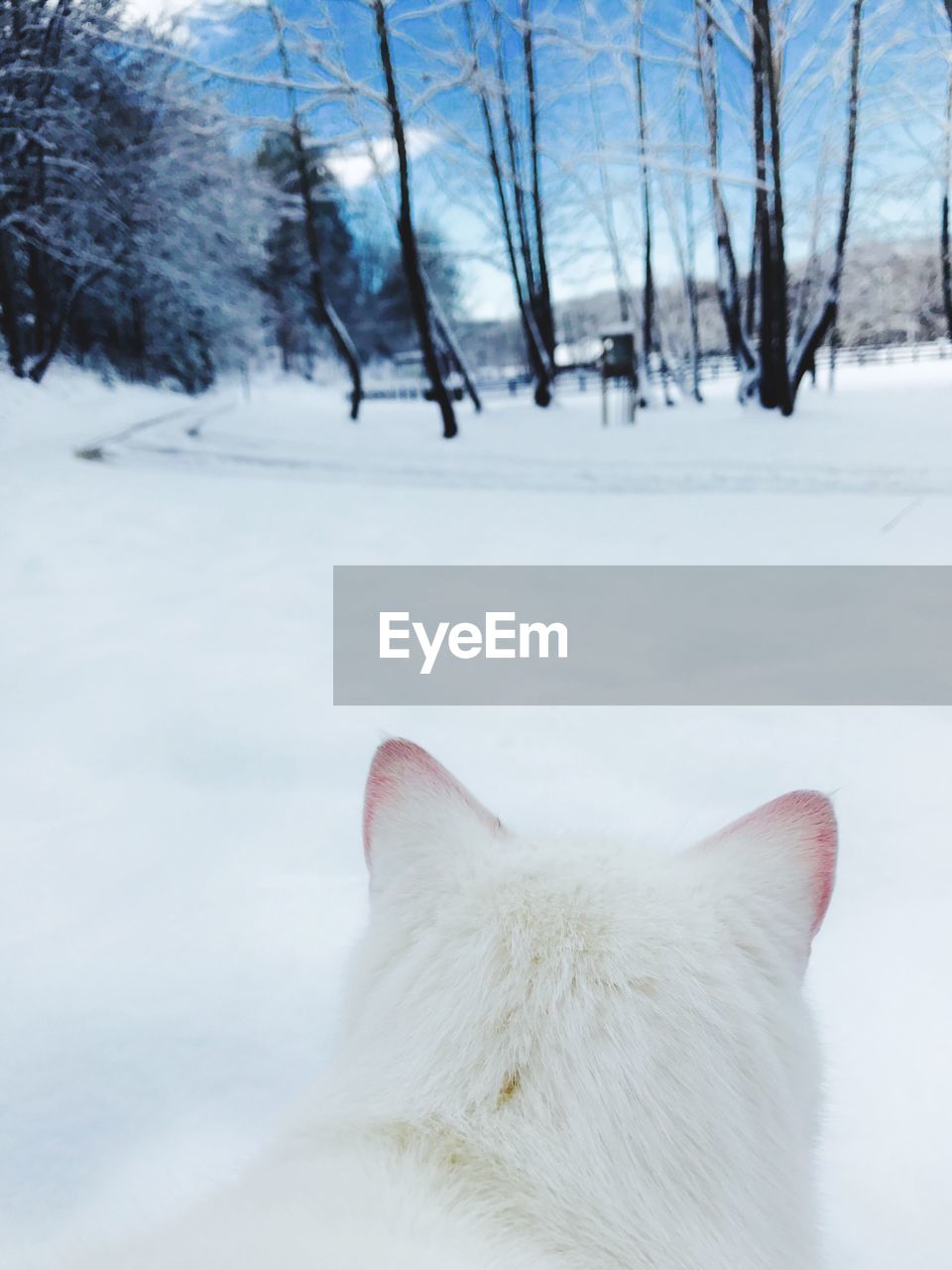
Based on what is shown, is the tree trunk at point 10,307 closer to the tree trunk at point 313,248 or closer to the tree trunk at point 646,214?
the tree trunk at point 313,248

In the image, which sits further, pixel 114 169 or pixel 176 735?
pixel 114 169

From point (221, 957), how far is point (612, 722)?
4.19ft

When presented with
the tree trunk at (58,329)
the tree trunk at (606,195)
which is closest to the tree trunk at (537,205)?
the tree trunk at (606,195)

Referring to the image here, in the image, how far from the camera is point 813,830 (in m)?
0.48

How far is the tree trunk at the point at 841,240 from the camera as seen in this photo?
10.2ft

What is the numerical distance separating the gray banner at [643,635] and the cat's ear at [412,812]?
77.9 inches

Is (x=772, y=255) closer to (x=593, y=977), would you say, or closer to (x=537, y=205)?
(x=537, y=205)

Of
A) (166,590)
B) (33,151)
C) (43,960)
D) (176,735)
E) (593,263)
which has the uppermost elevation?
(33,151)

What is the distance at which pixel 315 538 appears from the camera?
3426mm

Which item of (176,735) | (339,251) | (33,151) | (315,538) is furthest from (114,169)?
(176,735)

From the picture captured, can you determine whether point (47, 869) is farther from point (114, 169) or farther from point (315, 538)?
point (114, 169)

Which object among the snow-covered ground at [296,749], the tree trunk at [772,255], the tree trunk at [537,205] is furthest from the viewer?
the tree trunk at [772,255]

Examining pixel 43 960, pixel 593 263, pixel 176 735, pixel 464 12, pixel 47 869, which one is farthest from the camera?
pixel 593 263

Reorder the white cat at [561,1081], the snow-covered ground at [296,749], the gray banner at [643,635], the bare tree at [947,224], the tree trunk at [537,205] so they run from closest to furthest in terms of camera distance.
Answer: the white cat at [561,1081] → the snow-covered ground at [296,749] → the gray banner at [643,635] → the bare tree at [947,224] → the tree trunk at [537,205]
